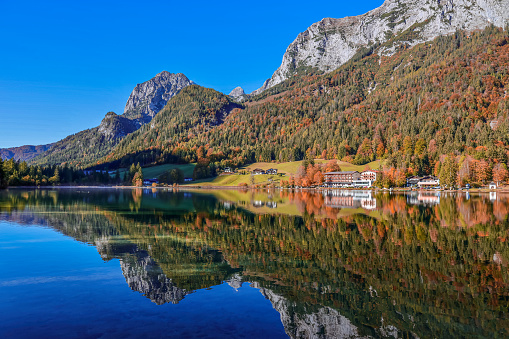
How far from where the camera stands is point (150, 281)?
17750 mm

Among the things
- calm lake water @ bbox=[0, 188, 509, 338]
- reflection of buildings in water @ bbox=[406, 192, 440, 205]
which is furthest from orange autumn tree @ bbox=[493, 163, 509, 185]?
calm lake water @ bbox=[0, 188, 509, 338]

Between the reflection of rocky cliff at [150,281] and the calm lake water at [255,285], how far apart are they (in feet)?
0.23

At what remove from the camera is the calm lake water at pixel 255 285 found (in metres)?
12.8

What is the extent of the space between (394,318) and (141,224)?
32858 millimetres

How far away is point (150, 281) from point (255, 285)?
18.1 ft

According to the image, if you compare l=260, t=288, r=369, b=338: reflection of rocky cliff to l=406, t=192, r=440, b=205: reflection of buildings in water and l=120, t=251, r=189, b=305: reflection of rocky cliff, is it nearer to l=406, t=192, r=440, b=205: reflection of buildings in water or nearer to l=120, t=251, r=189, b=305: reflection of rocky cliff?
l=120, t=251, r=189, b=305: reflection of rocky cliff

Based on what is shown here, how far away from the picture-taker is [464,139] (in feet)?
623

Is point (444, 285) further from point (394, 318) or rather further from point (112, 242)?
point (112, 242)

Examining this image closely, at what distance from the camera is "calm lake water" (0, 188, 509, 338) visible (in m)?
12.8

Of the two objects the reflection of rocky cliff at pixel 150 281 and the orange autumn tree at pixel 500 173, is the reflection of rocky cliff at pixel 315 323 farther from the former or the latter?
the orange autumn tree at pixel 500 173

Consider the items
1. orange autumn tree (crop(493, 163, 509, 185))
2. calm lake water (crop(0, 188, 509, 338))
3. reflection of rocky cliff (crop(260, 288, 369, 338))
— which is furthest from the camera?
orange autumn tree (crop(493, 163, 509, 185))

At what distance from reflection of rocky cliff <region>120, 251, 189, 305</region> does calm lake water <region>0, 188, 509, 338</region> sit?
7 cm

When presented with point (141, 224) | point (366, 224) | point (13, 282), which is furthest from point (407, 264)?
point (141, 224)

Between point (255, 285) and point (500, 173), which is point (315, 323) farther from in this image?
point (500, 173)
